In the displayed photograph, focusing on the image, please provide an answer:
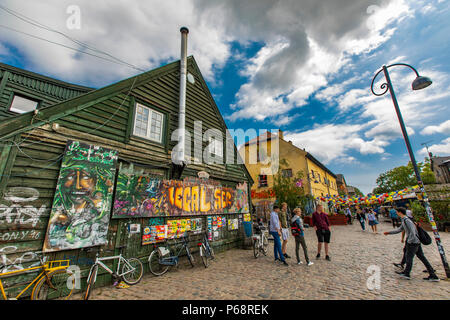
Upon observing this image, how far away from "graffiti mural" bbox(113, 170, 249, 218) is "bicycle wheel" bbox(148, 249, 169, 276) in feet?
4.17

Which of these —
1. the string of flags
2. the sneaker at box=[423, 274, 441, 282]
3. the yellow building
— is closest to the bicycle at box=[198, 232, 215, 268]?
the sneaker at box=[423, 274, 441, 282]

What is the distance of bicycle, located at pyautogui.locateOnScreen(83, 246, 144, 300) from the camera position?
4617mm

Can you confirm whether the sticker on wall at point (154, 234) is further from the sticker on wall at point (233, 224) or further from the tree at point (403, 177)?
the tree at point (403, 177)

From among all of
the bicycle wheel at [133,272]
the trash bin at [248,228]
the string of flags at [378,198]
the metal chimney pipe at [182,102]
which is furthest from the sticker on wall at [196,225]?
the string of flags at [378,198]

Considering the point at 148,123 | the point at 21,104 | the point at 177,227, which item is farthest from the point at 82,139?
the point at 21,104

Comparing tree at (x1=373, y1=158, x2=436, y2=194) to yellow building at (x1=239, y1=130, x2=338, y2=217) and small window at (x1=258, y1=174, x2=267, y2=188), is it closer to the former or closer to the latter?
yellow building at (x1=239, y1=130, x2=338, y2=217)

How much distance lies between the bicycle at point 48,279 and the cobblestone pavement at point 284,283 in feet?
1.34

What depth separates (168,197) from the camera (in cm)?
702

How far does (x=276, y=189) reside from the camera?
21.8 meters

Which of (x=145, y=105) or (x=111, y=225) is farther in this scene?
(x=145, y=105)
